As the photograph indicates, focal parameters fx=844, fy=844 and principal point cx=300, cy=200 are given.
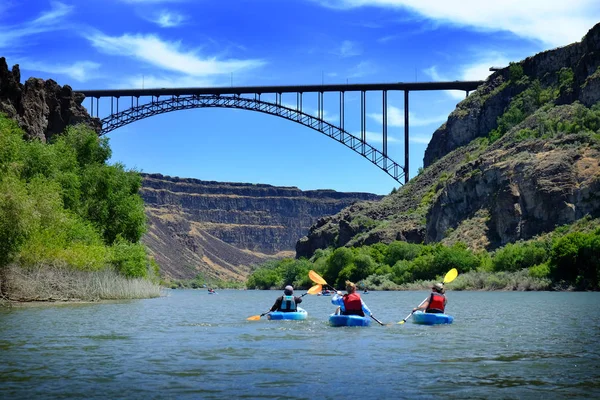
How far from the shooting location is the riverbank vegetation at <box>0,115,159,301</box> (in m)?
31.1

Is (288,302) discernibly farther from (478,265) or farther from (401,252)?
(401,252)

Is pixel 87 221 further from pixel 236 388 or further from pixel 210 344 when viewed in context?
pixel 236 388

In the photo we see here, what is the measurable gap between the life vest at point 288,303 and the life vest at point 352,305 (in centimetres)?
343

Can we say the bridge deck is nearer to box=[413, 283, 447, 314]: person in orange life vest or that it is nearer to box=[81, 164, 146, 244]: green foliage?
box=[81, 164, 146, 244]: green foliage

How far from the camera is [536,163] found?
297ft

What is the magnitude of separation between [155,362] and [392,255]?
285 feet

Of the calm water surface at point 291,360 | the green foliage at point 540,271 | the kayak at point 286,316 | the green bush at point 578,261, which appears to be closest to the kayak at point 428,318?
the calm water surface at point 291,360

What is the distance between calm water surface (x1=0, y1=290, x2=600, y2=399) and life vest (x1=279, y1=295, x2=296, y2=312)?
56.2 inches

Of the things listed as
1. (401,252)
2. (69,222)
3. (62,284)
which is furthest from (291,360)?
(401,252)

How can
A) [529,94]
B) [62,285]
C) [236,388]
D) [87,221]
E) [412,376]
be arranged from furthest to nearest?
[529,94] < [87,221] < [62,285] < [412,376] < [236,388]

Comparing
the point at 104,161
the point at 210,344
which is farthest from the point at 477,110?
the point at 210,344

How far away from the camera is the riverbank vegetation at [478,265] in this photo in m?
65.4

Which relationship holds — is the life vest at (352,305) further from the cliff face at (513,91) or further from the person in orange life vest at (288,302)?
the cliff face at (513,91)

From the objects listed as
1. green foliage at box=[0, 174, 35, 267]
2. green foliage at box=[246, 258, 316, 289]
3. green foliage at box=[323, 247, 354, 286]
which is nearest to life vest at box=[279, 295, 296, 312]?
green foliage at box=[0, 174, 35, 267]
